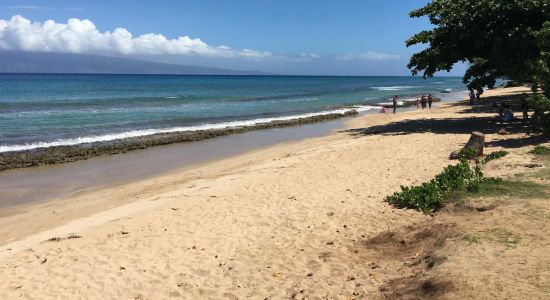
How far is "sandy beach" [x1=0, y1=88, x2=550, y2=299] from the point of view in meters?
6.17

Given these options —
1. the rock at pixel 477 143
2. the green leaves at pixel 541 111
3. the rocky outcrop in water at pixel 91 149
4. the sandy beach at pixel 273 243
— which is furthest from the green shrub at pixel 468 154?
the rocky outcrop in water at pixel 91 149

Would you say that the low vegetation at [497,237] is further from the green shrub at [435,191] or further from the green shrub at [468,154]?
the green shrub at [468,154]

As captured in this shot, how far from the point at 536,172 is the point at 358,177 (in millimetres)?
4249

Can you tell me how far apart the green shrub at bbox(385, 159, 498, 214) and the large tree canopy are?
7.31 meters

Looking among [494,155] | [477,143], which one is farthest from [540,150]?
[477,143]

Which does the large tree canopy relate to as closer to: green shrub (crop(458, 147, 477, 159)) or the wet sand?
green shrub (crop(458, 147, 477, 159))

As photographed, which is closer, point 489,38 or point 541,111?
point 541,111

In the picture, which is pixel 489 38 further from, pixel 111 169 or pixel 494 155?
pixel 111 169

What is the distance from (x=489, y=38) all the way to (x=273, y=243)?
631 inches

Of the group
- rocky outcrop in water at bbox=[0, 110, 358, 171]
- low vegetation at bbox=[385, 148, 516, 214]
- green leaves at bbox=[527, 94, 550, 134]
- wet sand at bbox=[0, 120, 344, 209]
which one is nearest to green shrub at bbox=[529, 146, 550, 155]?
green leaves at bbox=[527, 94, 550, 134]

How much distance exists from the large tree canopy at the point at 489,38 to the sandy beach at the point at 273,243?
5640mm

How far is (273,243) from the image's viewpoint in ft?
26.9

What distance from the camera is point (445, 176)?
1045 centimetres

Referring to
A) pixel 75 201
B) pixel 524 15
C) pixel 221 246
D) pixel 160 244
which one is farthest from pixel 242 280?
pixel 524 15
